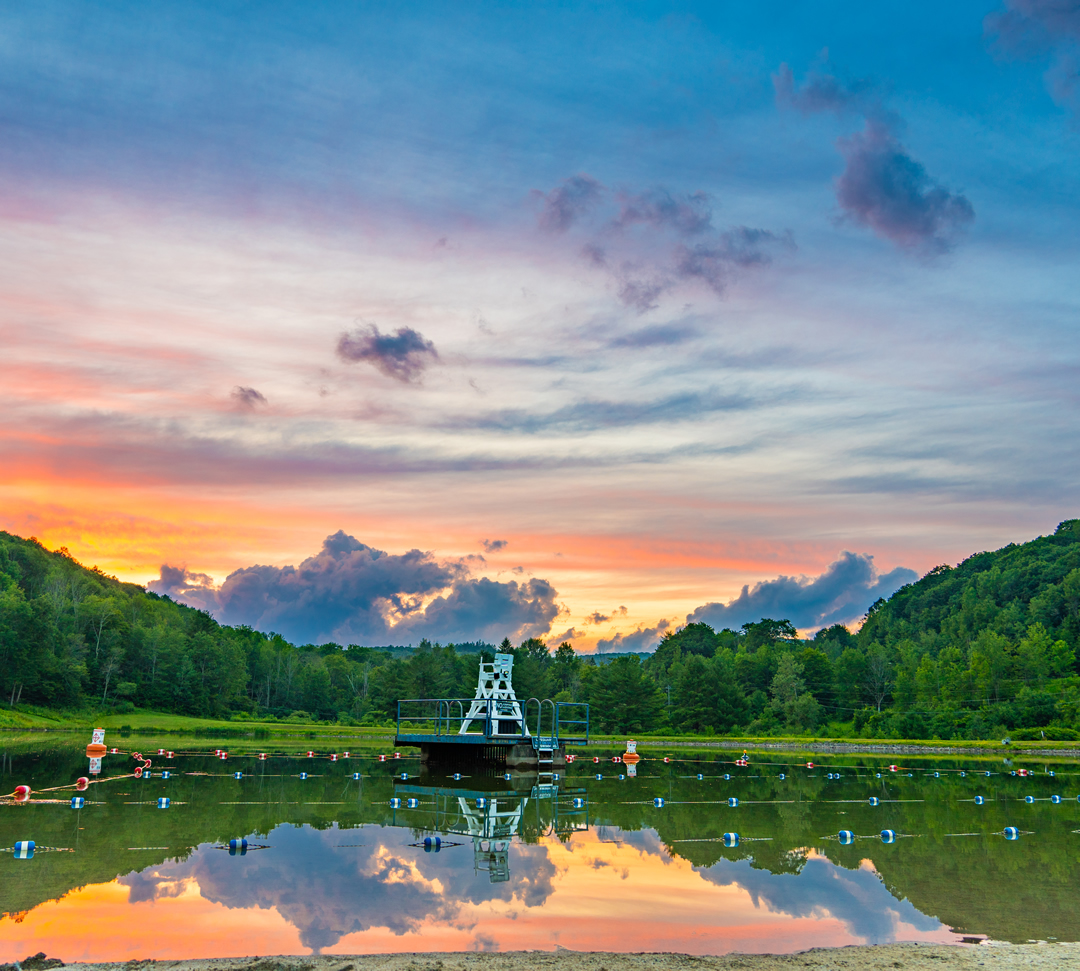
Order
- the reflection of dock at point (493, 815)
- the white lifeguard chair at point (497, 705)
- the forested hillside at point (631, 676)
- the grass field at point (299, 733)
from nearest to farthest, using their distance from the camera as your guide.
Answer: the reflection of dock at point (493, 815) → the white lifeguard chair at point (497, 705) → the grass field at point (299, 733) → the forested hillside at point (631, 676)

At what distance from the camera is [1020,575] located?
176 m

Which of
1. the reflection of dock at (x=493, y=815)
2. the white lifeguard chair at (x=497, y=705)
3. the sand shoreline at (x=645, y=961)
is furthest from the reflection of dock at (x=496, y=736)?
the sand shoreline at (x=645, y=961)

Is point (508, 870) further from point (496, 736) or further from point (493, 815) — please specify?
point (496, 736)

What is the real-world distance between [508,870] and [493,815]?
9455mm

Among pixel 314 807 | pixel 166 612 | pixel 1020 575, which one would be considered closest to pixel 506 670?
pixel 314 807

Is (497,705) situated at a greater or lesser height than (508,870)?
greater

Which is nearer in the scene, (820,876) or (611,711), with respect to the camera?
(820,876)

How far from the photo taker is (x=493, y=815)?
27484mm

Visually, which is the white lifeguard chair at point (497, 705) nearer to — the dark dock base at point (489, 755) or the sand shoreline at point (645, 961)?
the dark dock base at point (489, 755)

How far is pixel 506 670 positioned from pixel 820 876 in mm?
37096

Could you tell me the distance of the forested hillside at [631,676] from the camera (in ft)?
335

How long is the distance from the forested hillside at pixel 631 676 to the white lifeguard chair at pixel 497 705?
54.0m

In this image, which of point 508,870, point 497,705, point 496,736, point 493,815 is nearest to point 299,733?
point 497,705

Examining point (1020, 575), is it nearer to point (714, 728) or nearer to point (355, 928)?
point (714, 728)
